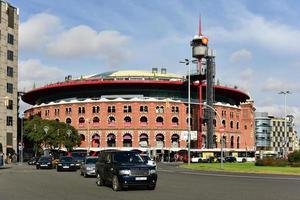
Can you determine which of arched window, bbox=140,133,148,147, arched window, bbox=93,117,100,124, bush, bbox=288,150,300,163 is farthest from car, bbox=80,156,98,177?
arched window, bbox=93,117,100,124

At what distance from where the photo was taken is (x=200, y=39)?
11012 cm

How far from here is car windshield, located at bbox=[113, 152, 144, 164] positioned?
851 inches

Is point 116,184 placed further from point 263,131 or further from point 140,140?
point 263,131

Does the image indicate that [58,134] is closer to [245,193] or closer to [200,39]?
[200,39]

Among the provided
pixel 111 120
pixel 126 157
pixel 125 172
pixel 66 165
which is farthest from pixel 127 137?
pixel 125 172

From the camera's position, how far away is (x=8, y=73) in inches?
3661

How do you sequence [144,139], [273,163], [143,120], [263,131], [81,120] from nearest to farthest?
[273,163]
[144,139]
[143,120]
[81,120]
[263,131]

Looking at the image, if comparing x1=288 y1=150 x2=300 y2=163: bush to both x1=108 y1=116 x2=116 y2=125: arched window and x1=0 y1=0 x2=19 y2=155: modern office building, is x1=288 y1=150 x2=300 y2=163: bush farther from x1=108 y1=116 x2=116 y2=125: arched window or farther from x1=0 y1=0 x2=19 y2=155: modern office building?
x1=108 y1=116 x2=116 y2=125: arched window

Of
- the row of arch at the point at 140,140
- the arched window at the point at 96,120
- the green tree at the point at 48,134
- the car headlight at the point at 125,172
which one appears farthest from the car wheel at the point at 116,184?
the arched window at the point at 96,120

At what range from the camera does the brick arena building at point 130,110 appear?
111000 mm

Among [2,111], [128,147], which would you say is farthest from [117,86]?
[2,111]

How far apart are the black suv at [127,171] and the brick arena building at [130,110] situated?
87461 millimetres

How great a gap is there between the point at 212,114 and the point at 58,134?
34.1 metres

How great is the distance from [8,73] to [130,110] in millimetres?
29803
